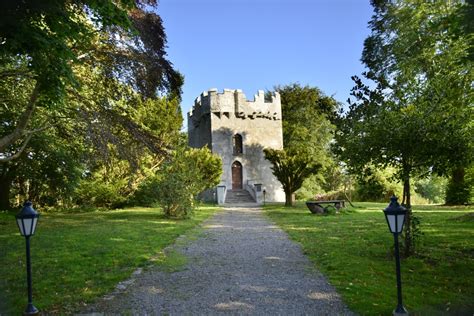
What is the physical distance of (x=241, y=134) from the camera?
27.9m

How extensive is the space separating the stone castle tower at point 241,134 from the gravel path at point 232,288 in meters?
19.8

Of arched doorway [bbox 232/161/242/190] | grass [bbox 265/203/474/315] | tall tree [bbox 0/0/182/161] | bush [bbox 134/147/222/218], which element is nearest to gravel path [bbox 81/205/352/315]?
grass [bbox 265/203/474/315]

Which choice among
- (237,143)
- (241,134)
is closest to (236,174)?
(237,143)

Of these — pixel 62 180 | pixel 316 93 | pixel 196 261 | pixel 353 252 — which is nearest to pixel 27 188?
pixel 62 180

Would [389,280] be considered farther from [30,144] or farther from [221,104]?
[221,104]

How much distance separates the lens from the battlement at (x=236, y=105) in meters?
27.2

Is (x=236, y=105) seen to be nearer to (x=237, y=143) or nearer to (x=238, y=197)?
(x=237, y=143)

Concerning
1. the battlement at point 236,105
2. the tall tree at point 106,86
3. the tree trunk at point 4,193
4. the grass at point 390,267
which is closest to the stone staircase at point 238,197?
the battlement at point 236,105

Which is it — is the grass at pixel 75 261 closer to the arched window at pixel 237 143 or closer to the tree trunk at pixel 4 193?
the tree trunk at pixel 4 193

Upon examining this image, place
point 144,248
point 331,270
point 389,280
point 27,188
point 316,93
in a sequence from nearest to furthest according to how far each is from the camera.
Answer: point 389,280, point 331,270, point 144,248, point 27,188, point 316,93

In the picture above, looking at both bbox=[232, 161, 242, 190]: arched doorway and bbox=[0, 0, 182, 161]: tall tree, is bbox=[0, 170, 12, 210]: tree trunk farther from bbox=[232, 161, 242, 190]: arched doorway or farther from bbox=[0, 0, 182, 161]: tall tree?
bbox=[232, 161, 242, 190]: arched doorway

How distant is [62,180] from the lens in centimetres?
1581

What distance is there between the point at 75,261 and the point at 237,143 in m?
22.4

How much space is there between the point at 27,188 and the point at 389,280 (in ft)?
61.0
